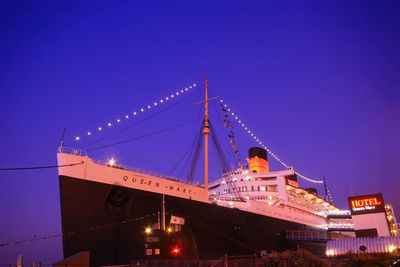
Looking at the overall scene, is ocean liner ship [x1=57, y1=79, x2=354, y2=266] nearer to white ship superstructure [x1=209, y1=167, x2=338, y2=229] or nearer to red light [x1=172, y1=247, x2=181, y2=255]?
red light [x1=172, y1=247, x2=181, y2=255]

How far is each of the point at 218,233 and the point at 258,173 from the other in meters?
13.8

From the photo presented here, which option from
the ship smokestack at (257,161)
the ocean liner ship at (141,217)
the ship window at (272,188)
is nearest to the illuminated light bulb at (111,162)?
the ocean liner ship at (141,217)

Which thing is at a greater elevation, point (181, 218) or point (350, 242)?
point (181, 218)

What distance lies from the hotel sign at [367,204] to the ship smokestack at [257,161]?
10.0 m

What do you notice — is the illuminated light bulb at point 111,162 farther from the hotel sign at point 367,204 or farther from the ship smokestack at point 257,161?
the hotel sign at point 367,204

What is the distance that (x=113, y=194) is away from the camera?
1580 centimetres

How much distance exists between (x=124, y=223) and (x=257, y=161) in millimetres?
21385

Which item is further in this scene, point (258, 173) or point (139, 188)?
point (258, 173)

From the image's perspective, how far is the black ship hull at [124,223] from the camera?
575 inches

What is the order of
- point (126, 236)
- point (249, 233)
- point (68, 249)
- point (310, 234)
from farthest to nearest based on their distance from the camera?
1. point (310, 234)
2. point (249, 233)
3. point (126, 236)
4. point (68, 249)

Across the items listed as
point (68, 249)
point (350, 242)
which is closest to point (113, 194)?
point (68, 249)

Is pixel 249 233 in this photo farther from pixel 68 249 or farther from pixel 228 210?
pixel 68 249

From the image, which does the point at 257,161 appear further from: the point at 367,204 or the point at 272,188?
the point at 367,204

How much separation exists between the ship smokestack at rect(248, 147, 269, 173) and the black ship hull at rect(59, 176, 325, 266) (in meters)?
14.5
